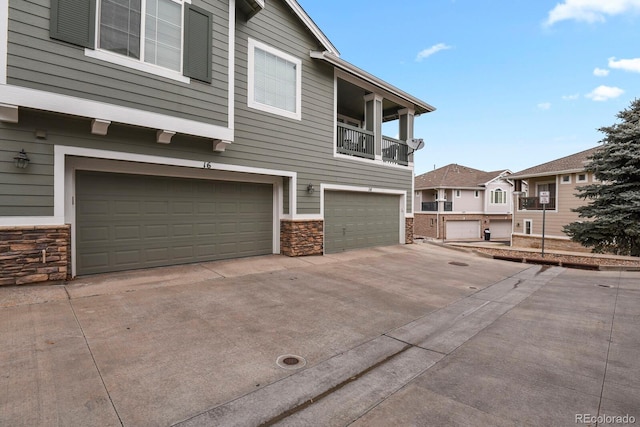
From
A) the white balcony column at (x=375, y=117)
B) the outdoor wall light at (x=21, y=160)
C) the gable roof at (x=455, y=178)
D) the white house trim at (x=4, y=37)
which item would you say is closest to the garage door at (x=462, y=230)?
the gable roof at (x=455, y=178)

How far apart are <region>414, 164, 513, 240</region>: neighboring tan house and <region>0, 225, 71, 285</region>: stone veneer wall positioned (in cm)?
2881

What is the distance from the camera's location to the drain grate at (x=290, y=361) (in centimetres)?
296

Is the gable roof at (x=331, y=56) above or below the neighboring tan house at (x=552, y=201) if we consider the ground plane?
above

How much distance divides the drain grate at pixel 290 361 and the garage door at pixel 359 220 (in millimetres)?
6636

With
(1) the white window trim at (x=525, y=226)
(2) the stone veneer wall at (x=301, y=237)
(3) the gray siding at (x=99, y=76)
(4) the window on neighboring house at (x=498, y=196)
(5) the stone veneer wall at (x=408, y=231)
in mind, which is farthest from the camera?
(4) the window on neighboring house at (x=498, y=196)

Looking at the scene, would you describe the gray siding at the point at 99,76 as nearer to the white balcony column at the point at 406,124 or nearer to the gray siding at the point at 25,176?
the gray siding at the point at 25,176

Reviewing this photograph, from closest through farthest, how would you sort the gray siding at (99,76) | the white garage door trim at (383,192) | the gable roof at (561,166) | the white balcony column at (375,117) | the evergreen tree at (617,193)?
the gray siding at (99,76) → the white garage door trim at (383,192) → the evergreen tree at (617,193) → the white balcony column at (375,117) → the gable roof at (561,166)

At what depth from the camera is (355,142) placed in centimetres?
1104

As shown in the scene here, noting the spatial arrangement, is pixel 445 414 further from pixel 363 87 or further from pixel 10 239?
pixel 363 87

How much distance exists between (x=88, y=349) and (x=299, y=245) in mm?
6025

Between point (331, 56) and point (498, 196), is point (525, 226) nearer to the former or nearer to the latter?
point (498, 196)

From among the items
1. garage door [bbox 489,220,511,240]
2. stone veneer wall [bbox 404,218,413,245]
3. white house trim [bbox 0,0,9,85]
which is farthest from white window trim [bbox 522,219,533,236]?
white house trim [bbox 0,0,9,85]

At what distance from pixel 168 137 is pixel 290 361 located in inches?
204

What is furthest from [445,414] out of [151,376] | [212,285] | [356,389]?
[212,285]
